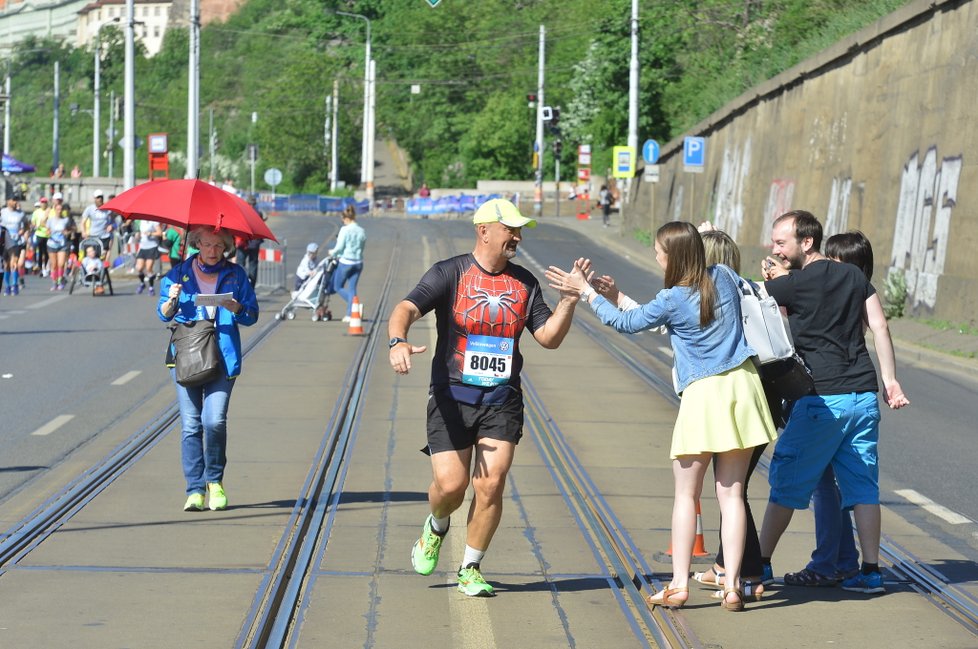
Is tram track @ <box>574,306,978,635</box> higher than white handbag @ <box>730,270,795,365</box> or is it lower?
A: lower

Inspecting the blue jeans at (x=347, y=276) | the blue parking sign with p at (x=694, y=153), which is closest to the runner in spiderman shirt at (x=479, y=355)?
the blue jeans at (x=347, y=276)

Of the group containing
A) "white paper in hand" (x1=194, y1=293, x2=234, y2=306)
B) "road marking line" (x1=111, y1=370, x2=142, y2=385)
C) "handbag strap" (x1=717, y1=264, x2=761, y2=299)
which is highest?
"handbag strap" (x1=717, y1=264, x2=761, y2=299)

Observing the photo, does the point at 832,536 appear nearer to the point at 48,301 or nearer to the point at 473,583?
the point at 473,583

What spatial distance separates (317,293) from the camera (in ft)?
74.7

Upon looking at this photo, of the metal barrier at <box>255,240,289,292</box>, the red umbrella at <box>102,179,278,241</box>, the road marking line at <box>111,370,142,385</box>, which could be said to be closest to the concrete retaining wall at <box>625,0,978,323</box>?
the metal barrier at <box>255,240,289,292</box>

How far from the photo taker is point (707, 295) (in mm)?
6598

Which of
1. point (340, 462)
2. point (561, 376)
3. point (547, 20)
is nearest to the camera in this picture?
point (340, 462)

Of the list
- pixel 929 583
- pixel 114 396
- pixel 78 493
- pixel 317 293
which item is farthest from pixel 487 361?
pixel 317 293

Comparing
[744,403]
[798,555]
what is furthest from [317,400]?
[744,403]

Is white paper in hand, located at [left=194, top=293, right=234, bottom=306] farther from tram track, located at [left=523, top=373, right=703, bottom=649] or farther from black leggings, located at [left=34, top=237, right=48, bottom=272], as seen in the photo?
black leggings, located at [left=34, top=237, right=48, bottom=272]

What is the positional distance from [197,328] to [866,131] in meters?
22.6

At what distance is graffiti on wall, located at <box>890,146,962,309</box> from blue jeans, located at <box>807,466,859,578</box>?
16.6m

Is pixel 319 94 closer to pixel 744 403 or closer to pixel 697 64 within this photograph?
pixel 697 64

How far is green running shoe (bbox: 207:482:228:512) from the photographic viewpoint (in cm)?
884
